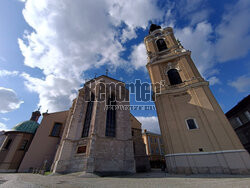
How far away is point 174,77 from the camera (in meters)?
18.3

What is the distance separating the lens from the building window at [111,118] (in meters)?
14.8

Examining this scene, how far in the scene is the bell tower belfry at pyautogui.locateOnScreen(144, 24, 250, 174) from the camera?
10703 millimetres

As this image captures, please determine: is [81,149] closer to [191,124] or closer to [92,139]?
[92,139]

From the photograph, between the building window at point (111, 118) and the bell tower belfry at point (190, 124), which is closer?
the bell tower belfry at point (190, 124)

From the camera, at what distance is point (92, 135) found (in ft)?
41.8

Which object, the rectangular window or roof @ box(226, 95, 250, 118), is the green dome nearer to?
the rectangular window

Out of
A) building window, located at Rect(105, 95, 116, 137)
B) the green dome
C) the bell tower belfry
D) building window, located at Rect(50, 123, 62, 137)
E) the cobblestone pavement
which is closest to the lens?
the cobblestone pavement

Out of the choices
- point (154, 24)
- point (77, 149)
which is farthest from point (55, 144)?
point (154, 24)

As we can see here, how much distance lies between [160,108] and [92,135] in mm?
9521

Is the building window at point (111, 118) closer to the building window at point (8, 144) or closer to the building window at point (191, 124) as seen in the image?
the building window at point (191, 124)

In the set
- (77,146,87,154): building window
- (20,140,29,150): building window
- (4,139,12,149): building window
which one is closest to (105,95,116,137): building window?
(77,146,87,154): building window

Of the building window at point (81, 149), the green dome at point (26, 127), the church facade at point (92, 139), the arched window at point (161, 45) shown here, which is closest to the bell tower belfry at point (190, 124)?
the arched window at point (161, 45)

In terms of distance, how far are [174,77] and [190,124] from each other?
788 centimetres

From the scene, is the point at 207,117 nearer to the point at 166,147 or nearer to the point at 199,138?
the point at 199,138
